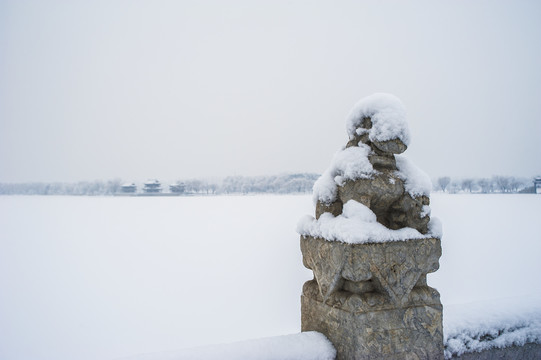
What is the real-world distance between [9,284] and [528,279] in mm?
15309

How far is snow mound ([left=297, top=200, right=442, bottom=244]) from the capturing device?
2.31 meters

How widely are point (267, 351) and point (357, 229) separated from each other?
0.82 m

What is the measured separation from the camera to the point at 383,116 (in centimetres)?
252

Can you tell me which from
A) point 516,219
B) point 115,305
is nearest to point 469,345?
point 115,305

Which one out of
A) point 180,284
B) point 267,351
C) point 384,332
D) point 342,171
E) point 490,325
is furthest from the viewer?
point 180,284

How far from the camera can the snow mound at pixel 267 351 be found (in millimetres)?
2189

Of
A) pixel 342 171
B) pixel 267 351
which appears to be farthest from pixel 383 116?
pixel 267 351

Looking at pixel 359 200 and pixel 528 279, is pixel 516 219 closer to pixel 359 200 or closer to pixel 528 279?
pixel 528 279

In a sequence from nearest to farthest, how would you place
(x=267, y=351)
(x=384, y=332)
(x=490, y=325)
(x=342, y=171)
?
(x=267, y=351), (x=384, y=332), (x=342, y=171), (x=490, y=325)

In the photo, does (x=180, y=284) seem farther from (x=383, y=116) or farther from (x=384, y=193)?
(x=383, y=116)

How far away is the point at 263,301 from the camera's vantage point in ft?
34.7

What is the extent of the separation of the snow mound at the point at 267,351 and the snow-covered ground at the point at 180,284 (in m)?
1.09

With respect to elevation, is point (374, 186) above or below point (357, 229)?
above

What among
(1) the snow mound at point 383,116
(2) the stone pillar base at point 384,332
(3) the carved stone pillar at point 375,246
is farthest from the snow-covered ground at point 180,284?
(1) the snow mound at point 383,116
